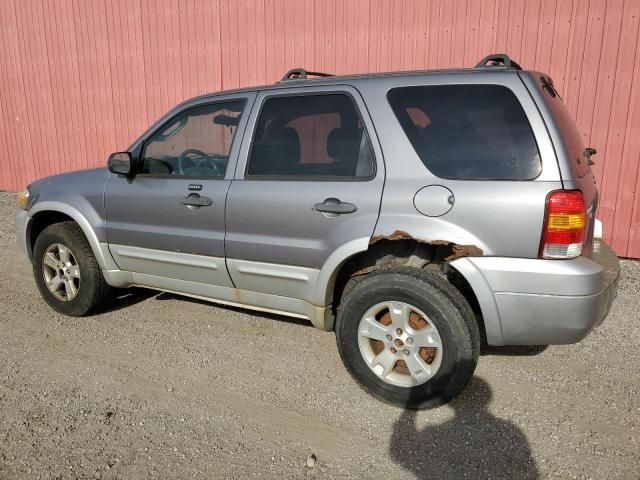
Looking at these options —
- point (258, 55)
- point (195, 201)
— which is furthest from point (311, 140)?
point (258, 55)

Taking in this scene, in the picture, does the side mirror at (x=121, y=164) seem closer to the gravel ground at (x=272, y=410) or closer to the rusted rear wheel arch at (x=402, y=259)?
the gravel ground at (x=272, y=410)

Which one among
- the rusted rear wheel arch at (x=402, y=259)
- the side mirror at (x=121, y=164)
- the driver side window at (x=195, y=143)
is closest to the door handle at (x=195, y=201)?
the driver side window at (x=195, y=143)

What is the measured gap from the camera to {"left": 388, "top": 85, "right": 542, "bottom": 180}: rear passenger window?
2.57m

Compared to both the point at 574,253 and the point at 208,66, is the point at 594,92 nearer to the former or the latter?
the point at 574,253

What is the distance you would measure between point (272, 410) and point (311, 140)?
160 cm

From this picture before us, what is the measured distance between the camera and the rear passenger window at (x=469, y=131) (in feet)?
8.42

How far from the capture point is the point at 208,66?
760 cm

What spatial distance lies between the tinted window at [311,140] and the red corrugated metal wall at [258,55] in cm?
335

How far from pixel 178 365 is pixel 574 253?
2456 millimetres

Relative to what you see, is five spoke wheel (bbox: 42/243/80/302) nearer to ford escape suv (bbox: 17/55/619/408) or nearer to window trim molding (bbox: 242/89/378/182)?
ford escape suv (bbox: 17/55/619/408)

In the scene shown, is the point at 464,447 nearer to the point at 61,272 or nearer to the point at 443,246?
the point at 443,246

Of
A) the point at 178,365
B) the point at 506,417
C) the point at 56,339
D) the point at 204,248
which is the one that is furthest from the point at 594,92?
the point at 56,339

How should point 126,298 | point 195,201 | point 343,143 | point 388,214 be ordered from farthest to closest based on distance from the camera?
point 126,298 < point 195,201 < point 343,143 < point 388,214

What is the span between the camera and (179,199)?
11.5 ft
